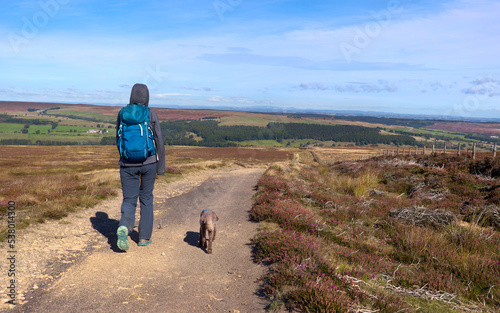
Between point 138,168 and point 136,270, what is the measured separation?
1.69 meters

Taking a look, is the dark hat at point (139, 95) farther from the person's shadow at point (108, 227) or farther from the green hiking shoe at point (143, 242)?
the person's shadow at point (108, 227)

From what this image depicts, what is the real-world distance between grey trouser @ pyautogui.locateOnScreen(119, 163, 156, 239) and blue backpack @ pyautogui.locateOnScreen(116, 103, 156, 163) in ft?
0.88

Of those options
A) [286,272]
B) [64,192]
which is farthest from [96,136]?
[286,272]

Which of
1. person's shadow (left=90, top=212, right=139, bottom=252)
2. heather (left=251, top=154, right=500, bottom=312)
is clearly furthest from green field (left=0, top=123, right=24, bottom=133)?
heather (left=251, top=154, right=500, bottom=312)

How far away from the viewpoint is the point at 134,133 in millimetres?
4996

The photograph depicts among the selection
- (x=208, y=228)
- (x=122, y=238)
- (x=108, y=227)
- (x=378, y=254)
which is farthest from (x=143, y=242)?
(x=378, y=254)

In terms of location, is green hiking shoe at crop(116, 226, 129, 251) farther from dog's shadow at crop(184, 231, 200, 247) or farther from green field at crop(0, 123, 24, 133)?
green field at crop(0, 123, 24, 133)

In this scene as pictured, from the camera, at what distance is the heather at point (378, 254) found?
367cm

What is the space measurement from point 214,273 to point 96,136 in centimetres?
12770

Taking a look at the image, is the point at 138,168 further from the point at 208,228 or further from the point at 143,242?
the point at 208,228

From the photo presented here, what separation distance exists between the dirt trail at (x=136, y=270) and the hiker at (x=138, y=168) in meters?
0.49

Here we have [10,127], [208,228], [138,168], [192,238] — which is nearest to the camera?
[138,168]

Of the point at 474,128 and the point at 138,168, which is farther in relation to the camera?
the point at 474,128

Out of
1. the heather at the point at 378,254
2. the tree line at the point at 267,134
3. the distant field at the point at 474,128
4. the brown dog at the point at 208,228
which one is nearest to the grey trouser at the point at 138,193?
the brown dog at the point at 208,228
